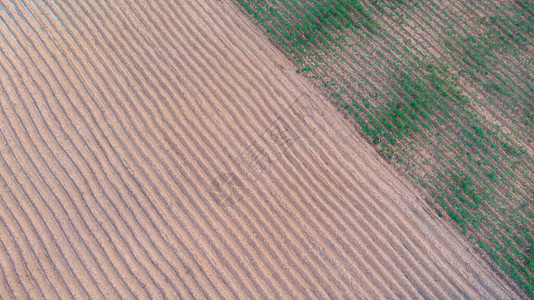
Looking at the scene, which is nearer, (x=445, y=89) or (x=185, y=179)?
(x=185, y=179)

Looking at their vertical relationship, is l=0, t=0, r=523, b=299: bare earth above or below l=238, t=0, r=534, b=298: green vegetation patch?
below

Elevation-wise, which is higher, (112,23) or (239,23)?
(239,23)

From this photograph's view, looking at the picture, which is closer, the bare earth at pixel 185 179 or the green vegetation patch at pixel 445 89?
the bare earth at pixel 185 179

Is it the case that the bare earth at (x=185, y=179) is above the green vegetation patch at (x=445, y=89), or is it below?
below

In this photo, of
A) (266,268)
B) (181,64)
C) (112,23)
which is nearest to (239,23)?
(181,64)

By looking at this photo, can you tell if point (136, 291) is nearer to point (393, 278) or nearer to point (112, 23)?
point (393, 278)

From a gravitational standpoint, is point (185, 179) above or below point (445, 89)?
below

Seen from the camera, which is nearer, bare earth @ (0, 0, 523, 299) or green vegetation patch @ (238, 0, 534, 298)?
bare earth @ (0, 0, 523, 299)

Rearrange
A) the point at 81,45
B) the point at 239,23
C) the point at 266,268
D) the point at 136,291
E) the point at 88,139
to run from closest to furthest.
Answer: the point at 136,291 → the point at 266,268 → the point at 88,139 → the point at 81,45 → the point at 239,23
